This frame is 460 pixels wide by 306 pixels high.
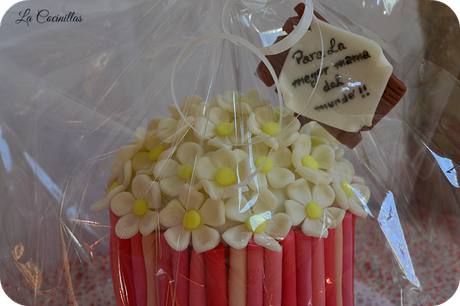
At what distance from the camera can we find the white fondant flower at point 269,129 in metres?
0.75

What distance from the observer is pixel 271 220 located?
2.27 ft

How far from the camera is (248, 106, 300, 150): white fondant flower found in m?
0.75

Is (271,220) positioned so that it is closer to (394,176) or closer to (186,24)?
(394,176)

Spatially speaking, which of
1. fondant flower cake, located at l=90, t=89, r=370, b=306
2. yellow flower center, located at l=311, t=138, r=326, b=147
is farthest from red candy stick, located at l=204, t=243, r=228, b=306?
yellow flower center, located at l=311, t=138, r=326, b=147

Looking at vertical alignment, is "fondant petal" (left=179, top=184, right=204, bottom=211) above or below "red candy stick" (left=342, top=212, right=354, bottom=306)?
above

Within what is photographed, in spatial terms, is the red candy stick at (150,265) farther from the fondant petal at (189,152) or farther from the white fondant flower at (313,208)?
the white fondant flower at (313,208)

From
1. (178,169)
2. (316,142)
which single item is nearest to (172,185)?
(178,169)

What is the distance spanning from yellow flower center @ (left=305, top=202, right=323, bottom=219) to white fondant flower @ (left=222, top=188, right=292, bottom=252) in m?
0.05

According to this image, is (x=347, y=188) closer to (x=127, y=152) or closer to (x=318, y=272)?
(x=318, y=272)

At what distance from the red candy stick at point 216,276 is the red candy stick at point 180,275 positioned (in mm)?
46

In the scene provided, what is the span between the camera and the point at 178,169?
29.6 inches

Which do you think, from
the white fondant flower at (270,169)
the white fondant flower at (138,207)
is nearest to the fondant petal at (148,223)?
the white fondant flower at (138,207)

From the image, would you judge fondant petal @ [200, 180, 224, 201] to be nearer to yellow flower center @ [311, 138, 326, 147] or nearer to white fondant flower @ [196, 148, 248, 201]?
white fondant flower @ [196, 148, 248, 201]

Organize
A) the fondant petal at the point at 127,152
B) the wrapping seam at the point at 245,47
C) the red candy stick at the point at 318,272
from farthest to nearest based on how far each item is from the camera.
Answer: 1. the fondant petal at the point at 127,152
2. the red candy stick at the point at 318,272
3. the wrapping seam at the point at 245,47
